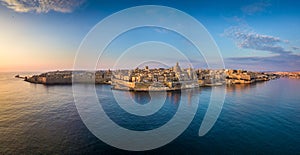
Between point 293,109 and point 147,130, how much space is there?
21309mm

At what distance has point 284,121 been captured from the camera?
1869cm

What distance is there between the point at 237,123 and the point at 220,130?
3177mm

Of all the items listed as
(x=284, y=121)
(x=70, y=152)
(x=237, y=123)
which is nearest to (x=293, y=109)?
(x=284, y=121)

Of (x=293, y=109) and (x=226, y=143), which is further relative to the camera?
(x=293, y=109)

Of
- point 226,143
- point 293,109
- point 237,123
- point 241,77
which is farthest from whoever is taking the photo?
point 241,77

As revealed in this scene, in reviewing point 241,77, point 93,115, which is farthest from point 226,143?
point 241,77

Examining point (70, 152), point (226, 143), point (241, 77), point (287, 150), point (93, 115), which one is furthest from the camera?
point (241, 77)

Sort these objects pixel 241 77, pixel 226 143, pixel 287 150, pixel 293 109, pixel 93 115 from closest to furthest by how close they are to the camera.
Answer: pixel 287 150, pixel 226 143, pixel 93 115, pixel 293 109, pixel 241 77

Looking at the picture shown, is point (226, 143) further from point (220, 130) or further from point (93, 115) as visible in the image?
point (93, 115)

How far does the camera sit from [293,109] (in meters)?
24.2

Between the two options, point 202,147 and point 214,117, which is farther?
point 214,117

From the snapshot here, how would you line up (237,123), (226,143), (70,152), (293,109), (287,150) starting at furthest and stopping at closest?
(293,109), (237,123), (226,143), (287,150), (70,152)

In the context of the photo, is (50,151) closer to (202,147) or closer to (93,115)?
(93,115)

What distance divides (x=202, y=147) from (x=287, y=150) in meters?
5.76
